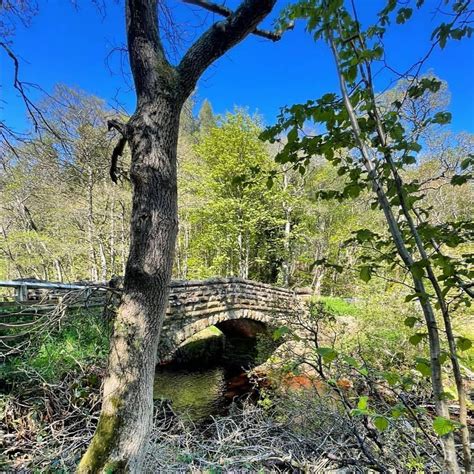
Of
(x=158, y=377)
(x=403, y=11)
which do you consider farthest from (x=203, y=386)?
(x=403, y=11)

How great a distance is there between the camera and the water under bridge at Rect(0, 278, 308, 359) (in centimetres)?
503

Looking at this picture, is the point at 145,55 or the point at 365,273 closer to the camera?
the point at 365,273

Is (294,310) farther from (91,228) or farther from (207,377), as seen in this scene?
(91,228)

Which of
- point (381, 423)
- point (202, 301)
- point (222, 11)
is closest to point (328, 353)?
point (381, 423)

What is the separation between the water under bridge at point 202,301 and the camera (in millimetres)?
5032

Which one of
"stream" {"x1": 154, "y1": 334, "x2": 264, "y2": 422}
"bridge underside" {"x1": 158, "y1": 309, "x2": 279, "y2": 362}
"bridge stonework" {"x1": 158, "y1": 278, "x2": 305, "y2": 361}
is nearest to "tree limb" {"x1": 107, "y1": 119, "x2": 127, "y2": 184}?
"bridge underside" {"x1": 158, "y1": 309, "x2": 279, "y2": 362}

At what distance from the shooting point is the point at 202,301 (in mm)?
7191

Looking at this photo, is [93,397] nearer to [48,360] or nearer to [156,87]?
[48,360]

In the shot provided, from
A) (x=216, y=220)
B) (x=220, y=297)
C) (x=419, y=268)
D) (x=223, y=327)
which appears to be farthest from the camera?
(x=216, y=220)

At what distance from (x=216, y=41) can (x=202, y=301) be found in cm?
590

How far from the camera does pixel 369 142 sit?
1.46 m

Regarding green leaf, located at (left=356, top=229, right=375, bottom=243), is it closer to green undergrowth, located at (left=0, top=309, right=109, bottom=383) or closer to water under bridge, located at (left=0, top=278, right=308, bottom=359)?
green undergrowth, located at (left=0, top=309, right=109, bottom=383)

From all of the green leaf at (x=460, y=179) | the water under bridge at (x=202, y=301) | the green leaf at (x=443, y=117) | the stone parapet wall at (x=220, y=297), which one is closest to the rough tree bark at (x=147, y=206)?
the green leaf at (x=443, y=117)

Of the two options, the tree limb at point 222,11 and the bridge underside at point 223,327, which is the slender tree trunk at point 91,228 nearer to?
the bridge underside at point 223,327
